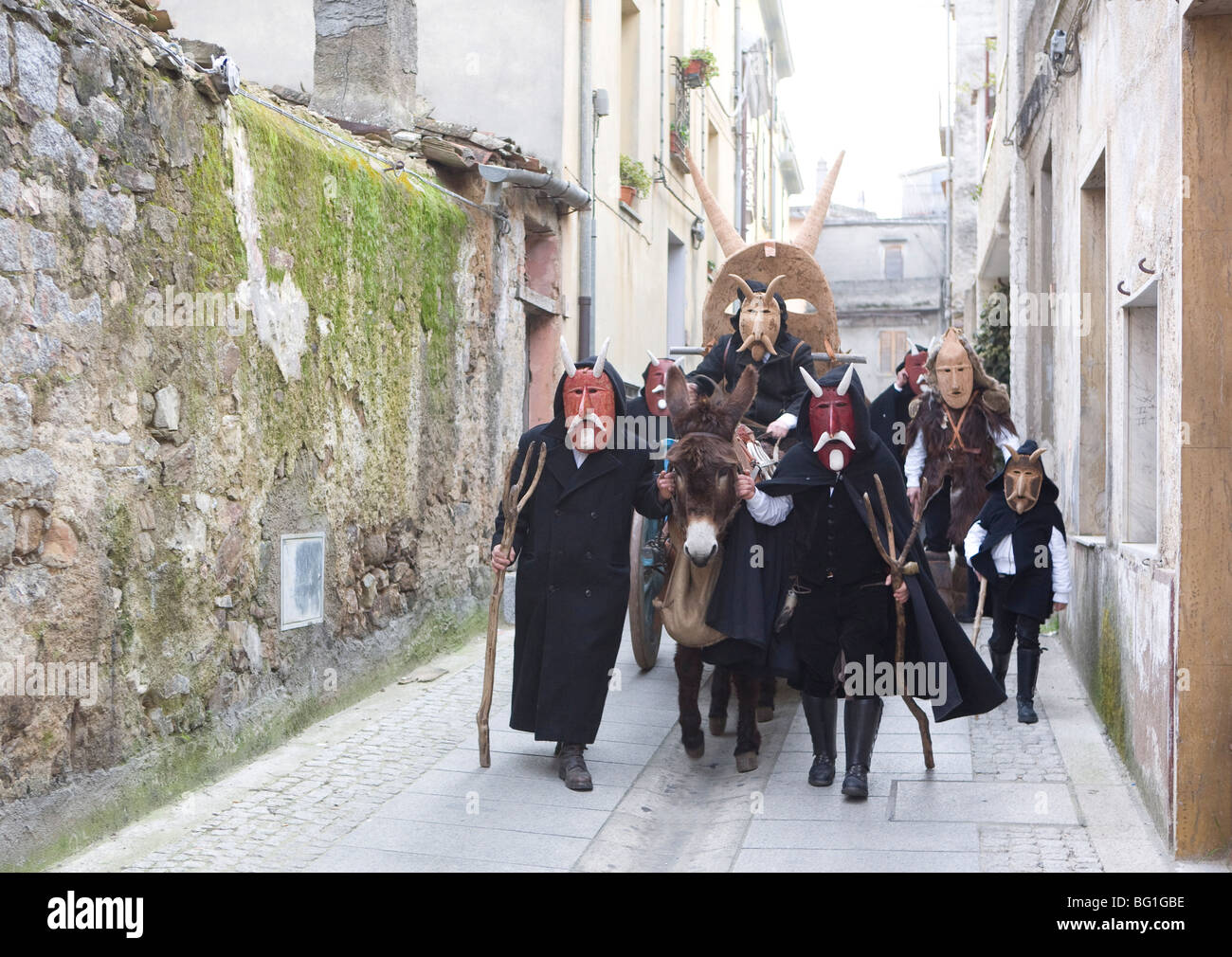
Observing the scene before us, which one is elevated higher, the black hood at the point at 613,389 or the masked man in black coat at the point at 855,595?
the black hood at the point at 613,389

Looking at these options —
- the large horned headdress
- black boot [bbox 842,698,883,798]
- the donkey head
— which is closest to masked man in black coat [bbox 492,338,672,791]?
the donkey head

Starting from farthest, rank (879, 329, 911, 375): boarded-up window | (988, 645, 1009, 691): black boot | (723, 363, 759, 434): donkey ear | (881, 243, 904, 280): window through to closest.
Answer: (881, 243, 904, 280): window
(879, 329, 911, 375): boarded-up window
(988, 645, 1009, 691): black boot
(723, 363, 759, 434): donkey ear

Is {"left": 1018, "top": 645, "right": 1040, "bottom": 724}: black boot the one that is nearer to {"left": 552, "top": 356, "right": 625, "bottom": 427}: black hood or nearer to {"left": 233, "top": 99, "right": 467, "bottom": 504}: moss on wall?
{"left": 552, "top": 356, "right": 625, "bottom": 427}: black hood

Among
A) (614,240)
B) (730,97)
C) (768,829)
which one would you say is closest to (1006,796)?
(768,829)

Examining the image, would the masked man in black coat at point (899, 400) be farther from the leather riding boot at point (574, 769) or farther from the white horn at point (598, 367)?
the leather riding boot at point (574, 769)

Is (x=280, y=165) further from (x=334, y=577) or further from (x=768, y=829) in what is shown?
(x=768, y=829)

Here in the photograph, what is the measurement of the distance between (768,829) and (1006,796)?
1.16 metres

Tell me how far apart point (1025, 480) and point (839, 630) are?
1.92 m

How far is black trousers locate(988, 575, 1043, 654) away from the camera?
716cm

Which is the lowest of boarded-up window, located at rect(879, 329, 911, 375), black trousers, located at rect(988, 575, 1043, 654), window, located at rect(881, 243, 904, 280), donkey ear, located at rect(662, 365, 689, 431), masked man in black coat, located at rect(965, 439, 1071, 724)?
Answer: black trousers, located at rect(988, 575, 1043, 654)

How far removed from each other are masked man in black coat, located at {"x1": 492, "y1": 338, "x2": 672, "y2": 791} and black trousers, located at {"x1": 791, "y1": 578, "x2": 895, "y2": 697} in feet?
2.79

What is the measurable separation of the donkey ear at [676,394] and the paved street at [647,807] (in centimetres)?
172

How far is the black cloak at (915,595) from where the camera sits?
18.8ft

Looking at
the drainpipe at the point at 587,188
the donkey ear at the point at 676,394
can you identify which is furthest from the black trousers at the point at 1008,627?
the drainpipe at the point at 587,188
